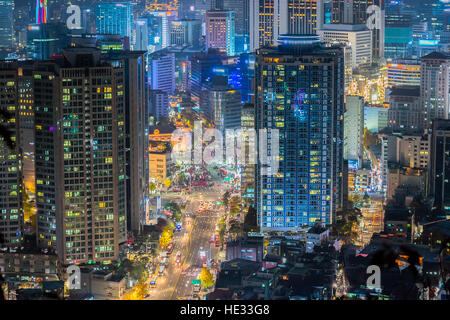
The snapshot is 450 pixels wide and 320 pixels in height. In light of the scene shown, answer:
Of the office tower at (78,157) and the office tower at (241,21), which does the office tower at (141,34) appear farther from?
the office tower at (78,157)

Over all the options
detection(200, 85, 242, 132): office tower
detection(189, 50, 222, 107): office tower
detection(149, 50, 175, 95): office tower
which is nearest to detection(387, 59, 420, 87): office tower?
detection(189, 50, 222, 107): office tower

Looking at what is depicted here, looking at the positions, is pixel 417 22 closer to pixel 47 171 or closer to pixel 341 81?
pixel 341 81

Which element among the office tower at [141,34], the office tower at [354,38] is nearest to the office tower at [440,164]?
the office tower at [354,38]

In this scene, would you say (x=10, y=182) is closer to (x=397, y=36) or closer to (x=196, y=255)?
(x=196, y=255)

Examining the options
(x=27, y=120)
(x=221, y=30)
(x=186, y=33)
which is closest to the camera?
(x=27, y=120)

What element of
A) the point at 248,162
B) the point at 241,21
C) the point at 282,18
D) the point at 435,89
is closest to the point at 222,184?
the point at 248,162
